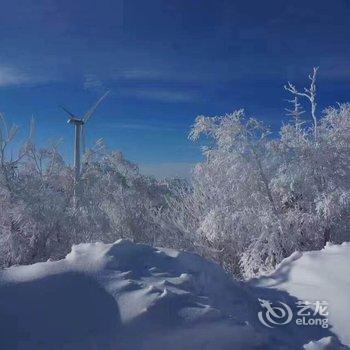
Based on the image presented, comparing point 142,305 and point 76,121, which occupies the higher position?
point 76,121

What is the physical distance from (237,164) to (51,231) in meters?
6.55

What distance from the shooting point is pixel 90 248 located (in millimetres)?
5285

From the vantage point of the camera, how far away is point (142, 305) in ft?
13.8

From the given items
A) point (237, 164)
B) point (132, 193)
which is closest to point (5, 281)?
point (237, 164)

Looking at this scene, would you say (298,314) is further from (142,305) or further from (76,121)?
(76,121)

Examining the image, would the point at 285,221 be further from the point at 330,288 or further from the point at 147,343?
the point at 147,343

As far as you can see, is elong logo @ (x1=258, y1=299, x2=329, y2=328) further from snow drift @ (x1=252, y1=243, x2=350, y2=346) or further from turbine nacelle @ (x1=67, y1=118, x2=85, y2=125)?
turbine nacelle @ (x1=67, y1=118, x2=85, y2=125)

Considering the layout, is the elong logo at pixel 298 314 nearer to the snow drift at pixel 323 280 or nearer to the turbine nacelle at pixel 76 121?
the snow drift at pixel 323 280

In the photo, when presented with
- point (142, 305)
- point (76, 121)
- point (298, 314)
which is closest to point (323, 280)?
point (298, 314)

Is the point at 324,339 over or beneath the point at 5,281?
beneath

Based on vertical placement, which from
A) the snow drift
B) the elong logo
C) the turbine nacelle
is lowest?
the elong logo

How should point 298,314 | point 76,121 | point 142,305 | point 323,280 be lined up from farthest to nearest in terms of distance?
1. point 76,121
2. point 323,280
3. point 298,314
4. point 142,305

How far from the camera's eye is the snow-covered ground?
13.3 feet

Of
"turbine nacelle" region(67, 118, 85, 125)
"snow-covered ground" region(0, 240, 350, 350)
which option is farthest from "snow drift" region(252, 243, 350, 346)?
"turbine nacelle" region(67, 118, 85, 125)
